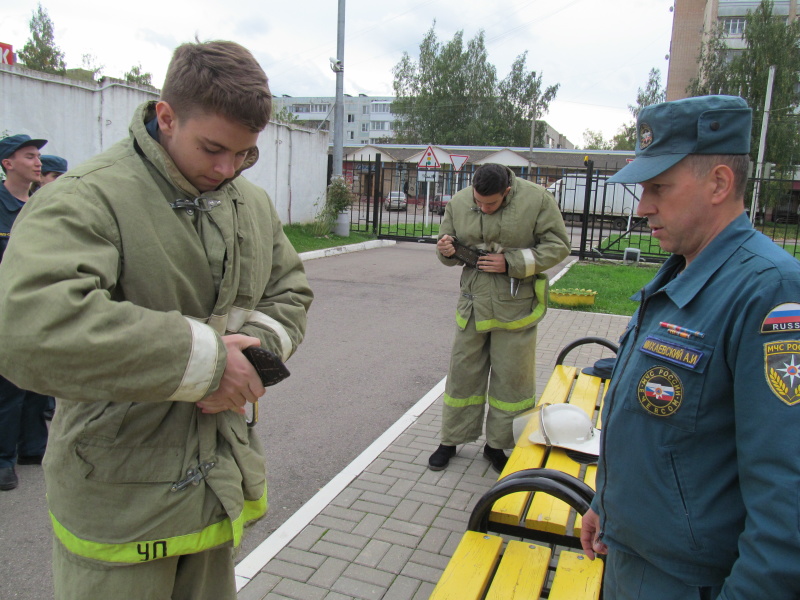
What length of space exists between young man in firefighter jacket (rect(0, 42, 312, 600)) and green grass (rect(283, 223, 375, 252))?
12.8 metres

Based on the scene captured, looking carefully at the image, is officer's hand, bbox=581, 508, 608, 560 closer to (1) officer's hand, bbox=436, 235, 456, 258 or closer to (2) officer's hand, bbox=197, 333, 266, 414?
(2) officer's hand, bbox=197, 333, 266, 414

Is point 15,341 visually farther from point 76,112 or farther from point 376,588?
point 76,112

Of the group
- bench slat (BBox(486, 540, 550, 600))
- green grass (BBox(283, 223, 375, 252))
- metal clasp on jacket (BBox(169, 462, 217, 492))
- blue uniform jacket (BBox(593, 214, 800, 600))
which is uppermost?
blue uniform jacket (BBox(593, 214, 800, 600))

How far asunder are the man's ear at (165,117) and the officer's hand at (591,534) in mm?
1617

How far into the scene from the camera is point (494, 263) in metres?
4.14

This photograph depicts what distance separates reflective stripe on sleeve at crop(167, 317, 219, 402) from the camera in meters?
1.36

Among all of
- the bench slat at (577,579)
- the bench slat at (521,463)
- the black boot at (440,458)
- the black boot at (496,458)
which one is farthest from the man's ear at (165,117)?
the black boot at (496,458)

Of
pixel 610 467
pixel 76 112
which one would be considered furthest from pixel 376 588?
pixel 76 112

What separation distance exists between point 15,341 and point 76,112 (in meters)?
11.5

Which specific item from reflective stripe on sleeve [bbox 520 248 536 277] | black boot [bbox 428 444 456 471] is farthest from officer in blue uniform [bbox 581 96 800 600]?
black boot [bbox 428 444 456 471]

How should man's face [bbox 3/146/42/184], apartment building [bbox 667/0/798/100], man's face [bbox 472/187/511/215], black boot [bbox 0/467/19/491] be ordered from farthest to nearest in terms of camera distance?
apartment building [bbox 667/0/798/100] → man's face [bbox 3/146/42/184] → man's face [bbox 472/187/511/215] → black boot [bbox 0/467/19/491]

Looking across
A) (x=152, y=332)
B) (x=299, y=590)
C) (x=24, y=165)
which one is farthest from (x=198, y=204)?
(x=24, y=165)

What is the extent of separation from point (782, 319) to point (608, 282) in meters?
11.7

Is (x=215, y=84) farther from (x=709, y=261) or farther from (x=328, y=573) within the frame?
(x=328, y=573)
